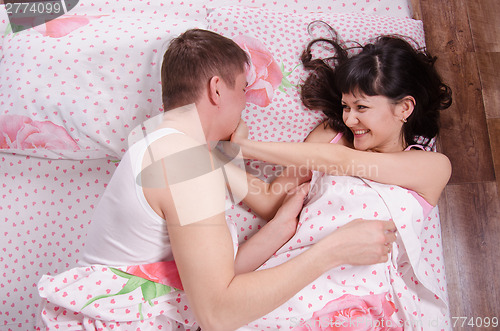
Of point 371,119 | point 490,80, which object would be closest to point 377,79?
point 371,119

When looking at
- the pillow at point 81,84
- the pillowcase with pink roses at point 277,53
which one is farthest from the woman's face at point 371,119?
the pillow at point 81,84

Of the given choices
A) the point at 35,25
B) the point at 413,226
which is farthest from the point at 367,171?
the point at 35,25

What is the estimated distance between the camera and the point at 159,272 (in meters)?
1.00

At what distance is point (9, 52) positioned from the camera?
1248 millimetres

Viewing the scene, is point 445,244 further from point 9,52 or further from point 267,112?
point 9,52

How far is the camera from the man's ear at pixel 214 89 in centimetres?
92

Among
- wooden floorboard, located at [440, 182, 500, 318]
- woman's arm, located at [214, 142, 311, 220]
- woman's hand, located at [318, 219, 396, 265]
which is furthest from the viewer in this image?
wooden floorboard, located at [440, 182, 500, 318]

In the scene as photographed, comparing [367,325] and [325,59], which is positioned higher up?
[325,59]

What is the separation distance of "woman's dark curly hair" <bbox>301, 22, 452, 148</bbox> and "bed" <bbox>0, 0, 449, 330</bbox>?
0.05 metres

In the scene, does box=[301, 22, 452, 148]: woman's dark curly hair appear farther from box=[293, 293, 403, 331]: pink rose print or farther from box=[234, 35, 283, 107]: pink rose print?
box=[293, 293, 403, 331]: pink rose print

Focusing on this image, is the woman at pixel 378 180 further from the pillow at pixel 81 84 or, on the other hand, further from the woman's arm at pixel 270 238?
the pillow at pixel 81 84

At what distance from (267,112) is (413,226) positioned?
1.76ft

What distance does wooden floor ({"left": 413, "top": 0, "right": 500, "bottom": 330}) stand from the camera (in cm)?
144

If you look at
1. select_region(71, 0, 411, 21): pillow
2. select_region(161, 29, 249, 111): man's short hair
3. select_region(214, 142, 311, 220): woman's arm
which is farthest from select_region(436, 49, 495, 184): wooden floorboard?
select_region(161, 29, 249, 111): man's short hair
